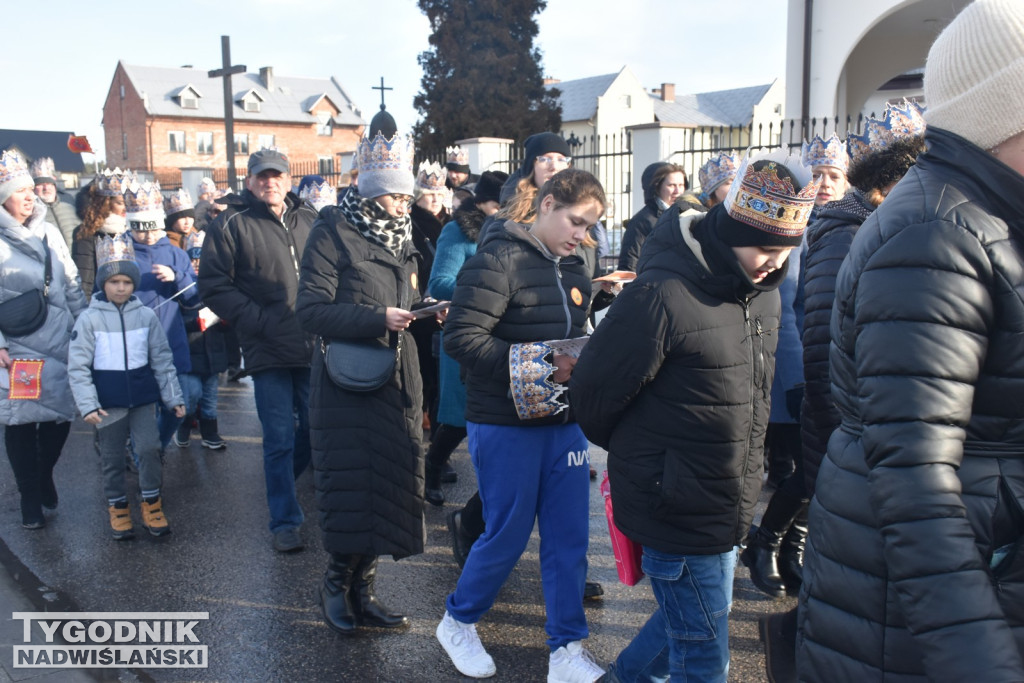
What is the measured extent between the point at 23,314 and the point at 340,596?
2.91 metres

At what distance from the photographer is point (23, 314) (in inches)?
207

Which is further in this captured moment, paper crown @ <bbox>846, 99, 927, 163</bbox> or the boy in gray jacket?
the boy in gray jacket

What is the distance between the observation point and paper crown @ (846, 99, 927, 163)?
3.64 m

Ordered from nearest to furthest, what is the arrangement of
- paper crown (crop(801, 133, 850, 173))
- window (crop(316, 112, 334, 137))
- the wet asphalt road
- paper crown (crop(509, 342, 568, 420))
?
paper crown (crop(509, 342, 568, 420)) < the wet asphalt road < paper crown (crop(801, 133, 850, 173)) < window (crop(316, 112, 334, 137))

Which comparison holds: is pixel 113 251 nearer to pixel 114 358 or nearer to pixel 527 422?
pixel 114 358

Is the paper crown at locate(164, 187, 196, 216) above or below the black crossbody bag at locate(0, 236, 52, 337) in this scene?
above

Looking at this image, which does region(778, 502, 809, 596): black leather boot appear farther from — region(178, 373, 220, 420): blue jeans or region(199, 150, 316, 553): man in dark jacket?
A: region(178, 373, 220, 420): blue jeans

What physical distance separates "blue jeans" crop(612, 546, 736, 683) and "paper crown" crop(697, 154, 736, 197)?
3.72m

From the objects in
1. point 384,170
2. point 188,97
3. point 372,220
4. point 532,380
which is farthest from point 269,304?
point 188,97

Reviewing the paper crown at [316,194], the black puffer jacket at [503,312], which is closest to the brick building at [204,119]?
the paper crown at [316,194]

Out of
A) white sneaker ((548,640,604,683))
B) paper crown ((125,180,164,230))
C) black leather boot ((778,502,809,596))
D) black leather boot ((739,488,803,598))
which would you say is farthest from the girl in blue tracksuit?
paper crown ((125,180,164,230))

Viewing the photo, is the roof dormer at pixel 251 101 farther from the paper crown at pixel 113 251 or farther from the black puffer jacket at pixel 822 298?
the black puffer jacket at pixel 822 298

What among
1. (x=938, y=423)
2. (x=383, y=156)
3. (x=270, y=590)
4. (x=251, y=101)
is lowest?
(x=270, y=590)

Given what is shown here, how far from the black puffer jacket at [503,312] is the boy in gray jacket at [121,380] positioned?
8.62 feet
